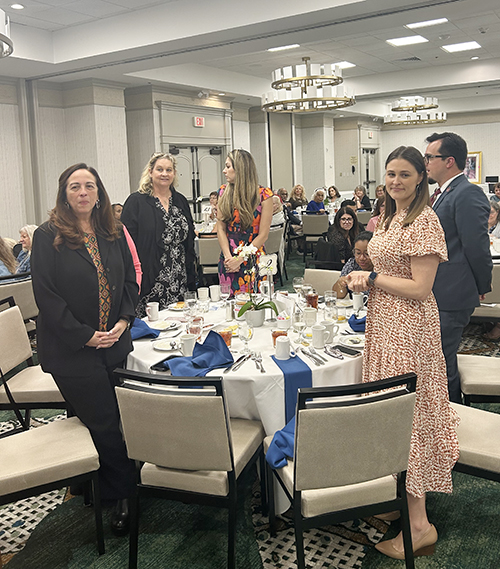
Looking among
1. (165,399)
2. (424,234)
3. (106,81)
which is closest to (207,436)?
(165,399)

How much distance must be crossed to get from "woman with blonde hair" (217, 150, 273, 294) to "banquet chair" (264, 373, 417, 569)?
2.20 metres

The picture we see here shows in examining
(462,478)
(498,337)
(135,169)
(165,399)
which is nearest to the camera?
(165,399)

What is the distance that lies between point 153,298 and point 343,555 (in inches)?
89.4

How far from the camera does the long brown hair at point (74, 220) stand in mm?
2541

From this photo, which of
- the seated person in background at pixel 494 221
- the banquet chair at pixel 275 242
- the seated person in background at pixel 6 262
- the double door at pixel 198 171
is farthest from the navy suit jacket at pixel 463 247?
the double door at pixel 198 171

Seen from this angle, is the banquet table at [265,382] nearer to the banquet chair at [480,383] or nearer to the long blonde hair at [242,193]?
the banquet chair at [480,383]

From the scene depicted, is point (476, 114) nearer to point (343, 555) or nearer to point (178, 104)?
point (178, 104)

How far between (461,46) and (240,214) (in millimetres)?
7901

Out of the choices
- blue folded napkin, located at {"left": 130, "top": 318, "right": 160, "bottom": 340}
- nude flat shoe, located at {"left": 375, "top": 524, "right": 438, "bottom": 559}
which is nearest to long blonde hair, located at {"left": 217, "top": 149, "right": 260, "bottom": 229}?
blue folded napkin, located at {"left": 130, "top": 318, "right": 160, "bottom": 340}

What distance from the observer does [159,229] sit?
4.03 m

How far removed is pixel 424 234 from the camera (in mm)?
2205

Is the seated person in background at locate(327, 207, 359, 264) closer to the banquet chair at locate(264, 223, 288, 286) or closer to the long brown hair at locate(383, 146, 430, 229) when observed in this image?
the banquet chair at locate(264, 223, 288, 286)

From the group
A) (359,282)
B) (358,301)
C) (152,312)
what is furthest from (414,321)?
(152,312)

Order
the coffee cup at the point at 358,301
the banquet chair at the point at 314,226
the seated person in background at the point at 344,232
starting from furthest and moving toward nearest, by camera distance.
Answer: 1. the banquet chair at the point at 314,226
2. the seated person in background at the point at 344,232
3. the coffee cup at the point at 358,301
